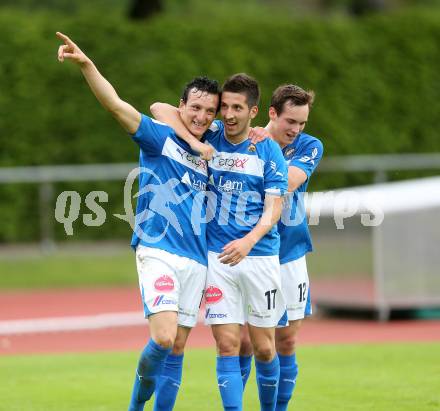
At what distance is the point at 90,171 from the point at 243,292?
35.8 feet

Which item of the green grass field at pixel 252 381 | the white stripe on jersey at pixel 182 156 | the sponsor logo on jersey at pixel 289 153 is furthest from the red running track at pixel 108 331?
the white stripe on jersey at pixel 182 156

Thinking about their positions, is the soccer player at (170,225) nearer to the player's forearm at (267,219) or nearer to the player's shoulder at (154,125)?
the player's shoulder at (154,125)

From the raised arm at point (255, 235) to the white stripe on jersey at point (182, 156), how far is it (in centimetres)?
51

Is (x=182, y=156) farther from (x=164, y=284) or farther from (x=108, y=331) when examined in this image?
(x=108, y=331)

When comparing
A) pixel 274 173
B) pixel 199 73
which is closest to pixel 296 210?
pixel 274 173

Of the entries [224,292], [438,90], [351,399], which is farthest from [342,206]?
[438,90]

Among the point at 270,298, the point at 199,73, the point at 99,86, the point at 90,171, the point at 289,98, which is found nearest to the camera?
the point at 99,86

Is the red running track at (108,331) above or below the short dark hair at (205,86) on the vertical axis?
below

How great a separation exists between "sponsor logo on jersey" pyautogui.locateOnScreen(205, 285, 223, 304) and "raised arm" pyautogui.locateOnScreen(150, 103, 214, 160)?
882 mm

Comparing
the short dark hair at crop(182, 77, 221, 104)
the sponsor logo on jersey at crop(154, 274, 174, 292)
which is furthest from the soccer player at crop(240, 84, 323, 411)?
the sponsor logo on jersey at crop(154, 274, 174, 292)

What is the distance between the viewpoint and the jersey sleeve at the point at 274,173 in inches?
262

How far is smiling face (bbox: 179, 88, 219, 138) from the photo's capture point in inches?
262

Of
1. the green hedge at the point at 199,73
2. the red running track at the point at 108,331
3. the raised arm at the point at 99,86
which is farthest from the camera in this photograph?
the green hedge at the point at 199,73

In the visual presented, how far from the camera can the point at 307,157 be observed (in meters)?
7.19
